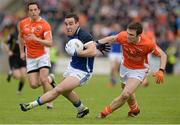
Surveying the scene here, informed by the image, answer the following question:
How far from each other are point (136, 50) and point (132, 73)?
0.50 metres

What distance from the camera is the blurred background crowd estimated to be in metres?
35.5

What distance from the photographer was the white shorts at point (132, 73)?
545 inches

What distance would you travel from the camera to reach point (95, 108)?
53.5 feet

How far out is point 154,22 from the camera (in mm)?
36688

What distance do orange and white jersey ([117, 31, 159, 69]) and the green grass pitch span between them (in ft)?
3.66

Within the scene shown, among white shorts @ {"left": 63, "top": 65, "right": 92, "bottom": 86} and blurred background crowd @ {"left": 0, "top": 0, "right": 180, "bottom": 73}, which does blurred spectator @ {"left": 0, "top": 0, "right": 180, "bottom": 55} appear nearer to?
blurred background crowd @ {"left": 0, "top": 0, "right": 180, "bottom": 73}

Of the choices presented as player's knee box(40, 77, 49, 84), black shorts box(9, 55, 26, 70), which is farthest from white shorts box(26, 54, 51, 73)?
black shorts box(9, 55, 26, 70)

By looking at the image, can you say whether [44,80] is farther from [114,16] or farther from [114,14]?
[114,14]

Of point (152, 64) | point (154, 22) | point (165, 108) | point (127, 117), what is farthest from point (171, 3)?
point (127, 117)

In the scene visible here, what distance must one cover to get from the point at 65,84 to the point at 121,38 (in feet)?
4.98

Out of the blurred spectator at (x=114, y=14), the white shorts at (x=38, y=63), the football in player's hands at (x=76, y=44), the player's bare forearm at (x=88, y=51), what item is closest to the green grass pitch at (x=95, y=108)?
the white shorts at (x=38, y=63)

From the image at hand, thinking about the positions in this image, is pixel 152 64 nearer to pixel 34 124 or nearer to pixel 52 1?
pixel 52 1

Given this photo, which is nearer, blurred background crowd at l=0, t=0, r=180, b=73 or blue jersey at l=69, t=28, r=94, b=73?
blue jersey at l=69, t=28, r=94, b=73

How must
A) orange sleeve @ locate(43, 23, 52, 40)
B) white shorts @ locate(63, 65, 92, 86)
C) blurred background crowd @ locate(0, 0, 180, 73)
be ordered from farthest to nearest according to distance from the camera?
blurred background crowd @ locate(0, 0, 180, 73) → orange sleeve @ locate(43, 23, 52, 40) → white shorts @ locate(63, 65, 92, 86)
